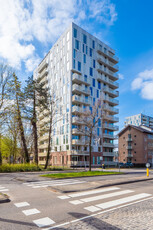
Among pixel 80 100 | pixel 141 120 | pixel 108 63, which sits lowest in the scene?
pixel 80 100

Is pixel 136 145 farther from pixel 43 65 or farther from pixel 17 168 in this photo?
pixel 17 168

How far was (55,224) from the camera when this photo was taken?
4945 millimetres

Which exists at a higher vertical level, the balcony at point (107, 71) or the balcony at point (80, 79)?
the balcony at point (107, 71)

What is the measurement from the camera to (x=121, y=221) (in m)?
5.20

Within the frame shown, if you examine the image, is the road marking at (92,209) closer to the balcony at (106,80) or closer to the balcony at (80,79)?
the balcony at (80,79)

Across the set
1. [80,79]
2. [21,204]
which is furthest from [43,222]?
[80,79]

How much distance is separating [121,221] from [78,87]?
42.8m

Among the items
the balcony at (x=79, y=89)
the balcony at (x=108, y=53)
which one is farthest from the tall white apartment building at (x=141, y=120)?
the balcony at (x=79, y=89)

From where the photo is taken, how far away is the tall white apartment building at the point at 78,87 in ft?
148

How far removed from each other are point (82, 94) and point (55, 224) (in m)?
43.9

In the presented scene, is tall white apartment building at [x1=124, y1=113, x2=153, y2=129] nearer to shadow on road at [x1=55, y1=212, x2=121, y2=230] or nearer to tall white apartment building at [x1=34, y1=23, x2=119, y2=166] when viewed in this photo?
tall white apartment building at [x1=34, y1=23, x2=119, y2=166]

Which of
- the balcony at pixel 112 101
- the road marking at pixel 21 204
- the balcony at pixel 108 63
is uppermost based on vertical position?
the balcony at pixel 108 63

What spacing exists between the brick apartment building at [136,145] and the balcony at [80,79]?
26254 millimetres

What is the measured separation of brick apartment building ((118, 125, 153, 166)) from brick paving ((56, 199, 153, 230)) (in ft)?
191
